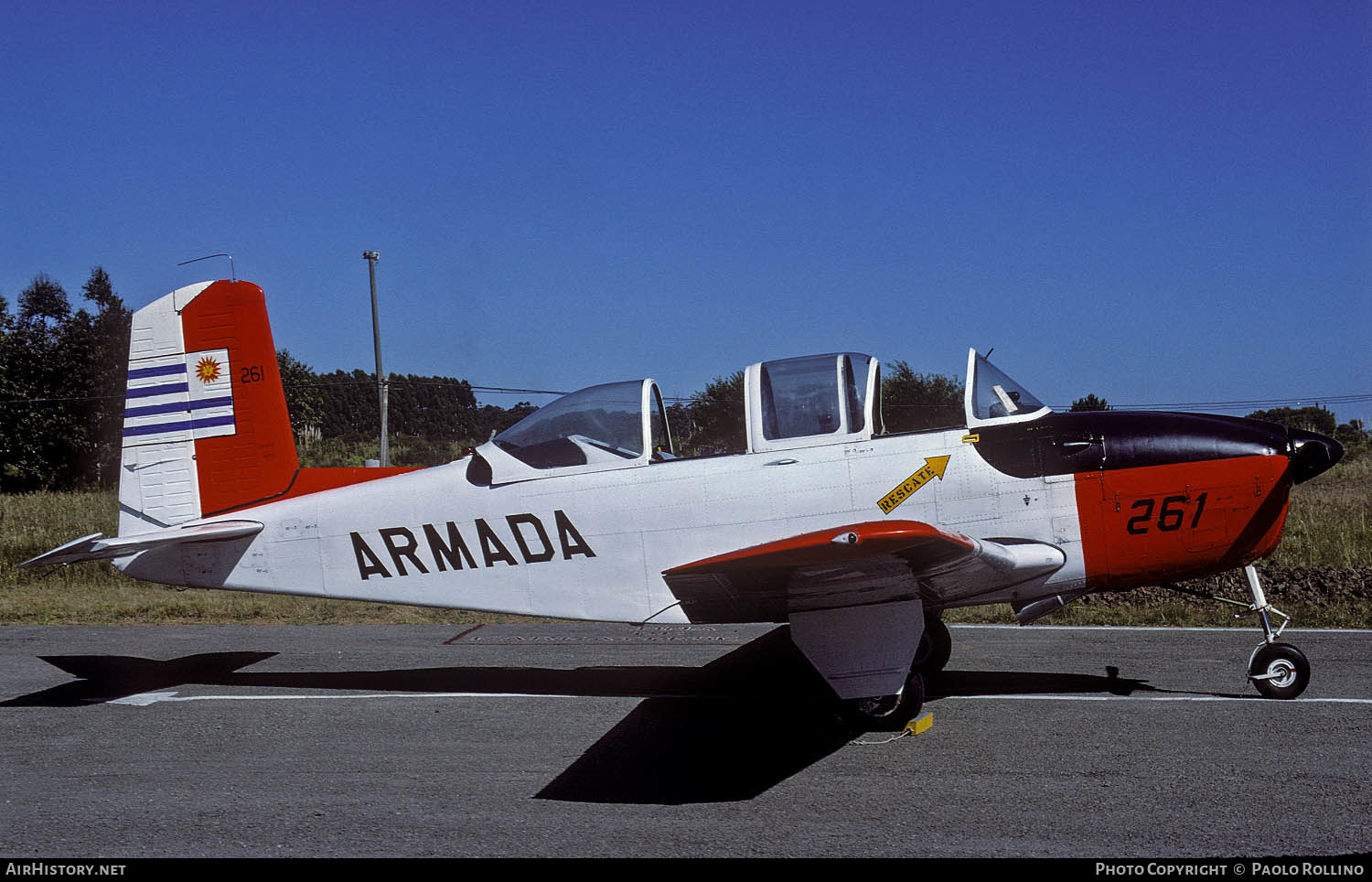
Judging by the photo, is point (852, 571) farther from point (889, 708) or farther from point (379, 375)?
point (379, 375)

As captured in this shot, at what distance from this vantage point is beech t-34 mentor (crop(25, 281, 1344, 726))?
19.7ft

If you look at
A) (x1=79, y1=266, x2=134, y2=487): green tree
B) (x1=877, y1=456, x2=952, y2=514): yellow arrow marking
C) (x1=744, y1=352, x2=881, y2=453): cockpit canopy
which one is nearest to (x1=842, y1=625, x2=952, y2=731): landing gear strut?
(x1=877, y1=456, x2=952, y2=514): yellow arrow marking

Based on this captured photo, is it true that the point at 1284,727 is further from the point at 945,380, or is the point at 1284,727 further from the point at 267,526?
the point at 267,526

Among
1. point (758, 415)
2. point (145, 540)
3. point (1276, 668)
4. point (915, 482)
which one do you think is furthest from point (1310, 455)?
point (145, 540)

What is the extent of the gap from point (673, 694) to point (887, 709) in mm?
1911

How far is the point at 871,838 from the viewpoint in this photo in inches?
168

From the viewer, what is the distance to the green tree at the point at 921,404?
21.3ft

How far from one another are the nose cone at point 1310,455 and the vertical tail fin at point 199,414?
707 centimetres

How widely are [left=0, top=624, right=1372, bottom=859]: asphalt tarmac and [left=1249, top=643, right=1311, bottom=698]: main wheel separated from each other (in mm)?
135

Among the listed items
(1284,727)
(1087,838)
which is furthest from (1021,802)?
(1284,727)

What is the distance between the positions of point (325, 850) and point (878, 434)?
160 inches

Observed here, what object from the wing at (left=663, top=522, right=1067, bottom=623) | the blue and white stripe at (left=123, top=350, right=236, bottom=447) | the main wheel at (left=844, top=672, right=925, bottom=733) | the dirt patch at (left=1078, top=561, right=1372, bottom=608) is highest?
the blue and white stripe at (left=123, top=350, right=236, bottom=447)

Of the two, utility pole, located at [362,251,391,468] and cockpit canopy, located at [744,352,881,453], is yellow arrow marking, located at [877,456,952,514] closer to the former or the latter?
cockpit canopy, located at [744,352,881,453]

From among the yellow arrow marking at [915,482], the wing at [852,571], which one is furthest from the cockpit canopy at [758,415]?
the wing at [852,571]
